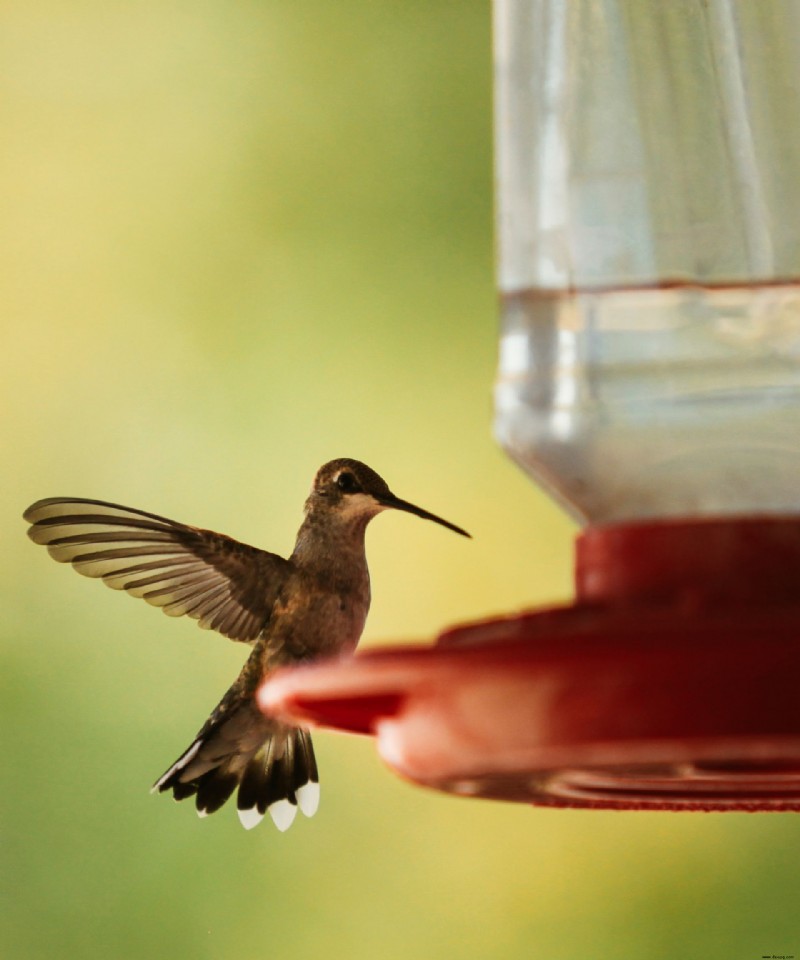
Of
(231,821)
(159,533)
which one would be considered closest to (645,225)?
(159,533)

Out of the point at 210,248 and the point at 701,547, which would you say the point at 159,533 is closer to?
the point at 701,547

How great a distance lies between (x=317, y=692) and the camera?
116 cm

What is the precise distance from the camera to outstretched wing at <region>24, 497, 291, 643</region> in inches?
95.0

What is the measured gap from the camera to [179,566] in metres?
2.60

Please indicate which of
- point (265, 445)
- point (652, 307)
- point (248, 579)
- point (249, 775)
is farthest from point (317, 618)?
point (265, 445)

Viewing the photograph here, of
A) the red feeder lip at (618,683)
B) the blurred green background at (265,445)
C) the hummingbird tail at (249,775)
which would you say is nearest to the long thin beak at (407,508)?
the hummingbird tail at (249,775)

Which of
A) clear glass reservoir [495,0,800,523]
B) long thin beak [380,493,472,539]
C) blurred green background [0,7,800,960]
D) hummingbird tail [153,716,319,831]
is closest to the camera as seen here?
clear glass reservoir [495,0,800,523]

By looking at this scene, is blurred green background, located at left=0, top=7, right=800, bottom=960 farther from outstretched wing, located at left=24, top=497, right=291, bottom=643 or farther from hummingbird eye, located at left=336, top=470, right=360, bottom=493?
hummingbird eye, located at left=336, top=470, right=360, bottom=493

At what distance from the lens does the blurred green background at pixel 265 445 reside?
4.36 meters

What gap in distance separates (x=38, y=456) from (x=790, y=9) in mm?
3548

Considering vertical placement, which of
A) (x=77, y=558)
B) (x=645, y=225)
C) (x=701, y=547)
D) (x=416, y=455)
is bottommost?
(x=701, y=547)

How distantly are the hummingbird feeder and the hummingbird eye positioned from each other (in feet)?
2.24

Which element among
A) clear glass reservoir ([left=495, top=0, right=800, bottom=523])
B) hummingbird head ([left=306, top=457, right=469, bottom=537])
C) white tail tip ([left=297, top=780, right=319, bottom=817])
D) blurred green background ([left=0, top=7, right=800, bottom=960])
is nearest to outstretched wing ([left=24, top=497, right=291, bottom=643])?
hummingbird head ([left=306, top=457, right=469, bottom=537])

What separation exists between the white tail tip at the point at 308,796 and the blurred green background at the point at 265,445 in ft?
4.49
